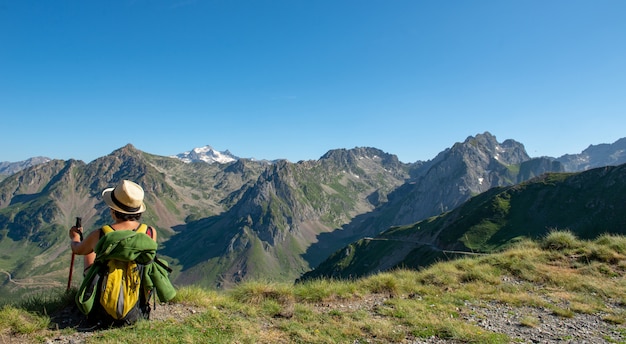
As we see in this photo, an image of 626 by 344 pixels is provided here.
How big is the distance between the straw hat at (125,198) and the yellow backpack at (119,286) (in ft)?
2.16

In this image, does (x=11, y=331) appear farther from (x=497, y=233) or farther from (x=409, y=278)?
(x=497, y=233)

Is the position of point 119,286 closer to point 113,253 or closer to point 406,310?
point 113,253

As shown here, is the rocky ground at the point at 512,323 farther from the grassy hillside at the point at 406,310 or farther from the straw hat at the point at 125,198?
the straw hat at the point at 125,198

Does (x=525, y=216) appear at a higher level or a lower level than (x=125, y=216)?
lower

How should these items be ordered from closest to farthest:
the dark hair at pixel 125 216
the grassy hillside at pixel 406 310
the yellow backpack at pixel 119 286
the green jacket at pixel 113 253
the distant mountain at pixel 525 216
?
1. the green jacket at pixel 113 253
2. the yellow backpack at pixel 119 286
3. the grassy hillside at pixel 406 310
4. the dark hair at pixel 125 216
5. the distant mountain at pixel 525 216

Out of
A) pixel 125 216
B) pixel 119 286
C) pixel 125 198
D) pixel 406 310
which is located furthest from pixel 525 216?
pixel 119 286

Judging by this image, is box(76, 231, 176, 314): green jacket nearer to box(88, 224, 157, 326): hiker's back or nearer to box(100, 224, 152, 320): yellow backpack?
box(88, 224, 157, 326): hiker's back

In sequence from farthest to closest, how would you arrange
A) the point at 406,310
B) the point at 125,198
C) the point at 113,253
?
the point at 406,310 < the point at 125,198 < the point at 113,253

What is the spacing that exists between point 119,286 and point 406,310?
27.7 feet

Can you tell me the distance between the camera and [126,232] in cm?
782

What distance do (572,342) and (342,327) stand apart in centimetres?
623

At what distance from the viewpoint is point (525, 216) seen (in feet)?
465

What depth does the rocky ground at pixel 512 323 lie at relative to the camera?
8.53 m

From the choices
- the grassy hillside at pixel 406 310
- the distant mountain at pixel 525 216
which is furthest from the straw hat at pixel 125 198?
the distant mountain at pixel 525 216
